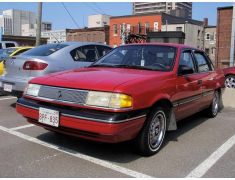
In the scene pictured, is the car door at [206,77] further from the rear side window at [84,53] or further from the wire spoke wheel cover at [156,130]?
the rear side window at [84,53]

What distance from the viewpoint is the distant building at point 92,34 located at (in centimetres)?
6191

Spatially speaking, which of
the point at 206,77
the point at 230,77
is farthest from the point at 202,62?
the point at 230,77

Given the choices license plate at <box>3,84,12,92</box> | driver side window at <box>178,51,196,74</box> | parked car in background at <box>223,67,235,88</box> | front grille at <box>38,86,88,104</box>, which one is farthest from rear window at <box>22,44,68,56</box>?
parked car in background at <box>223,67,235,88</box>

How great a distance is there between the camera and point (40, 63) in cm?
648

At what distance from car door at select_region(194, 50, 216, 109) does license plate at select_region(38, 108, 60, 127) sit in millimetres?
2917

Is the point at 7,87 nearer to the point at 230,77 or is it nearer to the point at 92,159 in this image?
the point at 92,159

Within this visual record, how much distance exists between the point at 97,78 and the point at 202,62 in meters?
2.91

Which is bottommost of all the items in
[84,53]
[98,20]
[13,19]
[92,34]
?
[84,53]

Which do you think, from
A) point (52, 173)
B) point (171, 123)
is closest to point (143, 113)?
point (171, 123)

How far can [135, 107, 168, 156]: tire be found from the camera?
13.6ft

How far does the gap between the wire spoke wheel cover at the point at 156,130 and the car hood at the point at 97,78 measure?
58 centimetres

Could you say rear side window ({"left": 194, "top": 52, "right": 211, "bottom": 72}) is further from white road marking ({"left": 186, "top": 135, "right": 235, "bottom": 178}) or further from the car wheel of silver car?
the car wheel of silver car

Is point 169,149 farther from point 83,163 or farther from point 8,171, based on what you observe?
point 8,171

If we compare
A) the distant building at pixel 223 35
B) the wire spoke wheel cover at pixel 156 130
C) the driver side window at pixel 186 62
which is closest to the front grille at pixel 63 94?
the wire spoke wheel cover at pixel 156 130
